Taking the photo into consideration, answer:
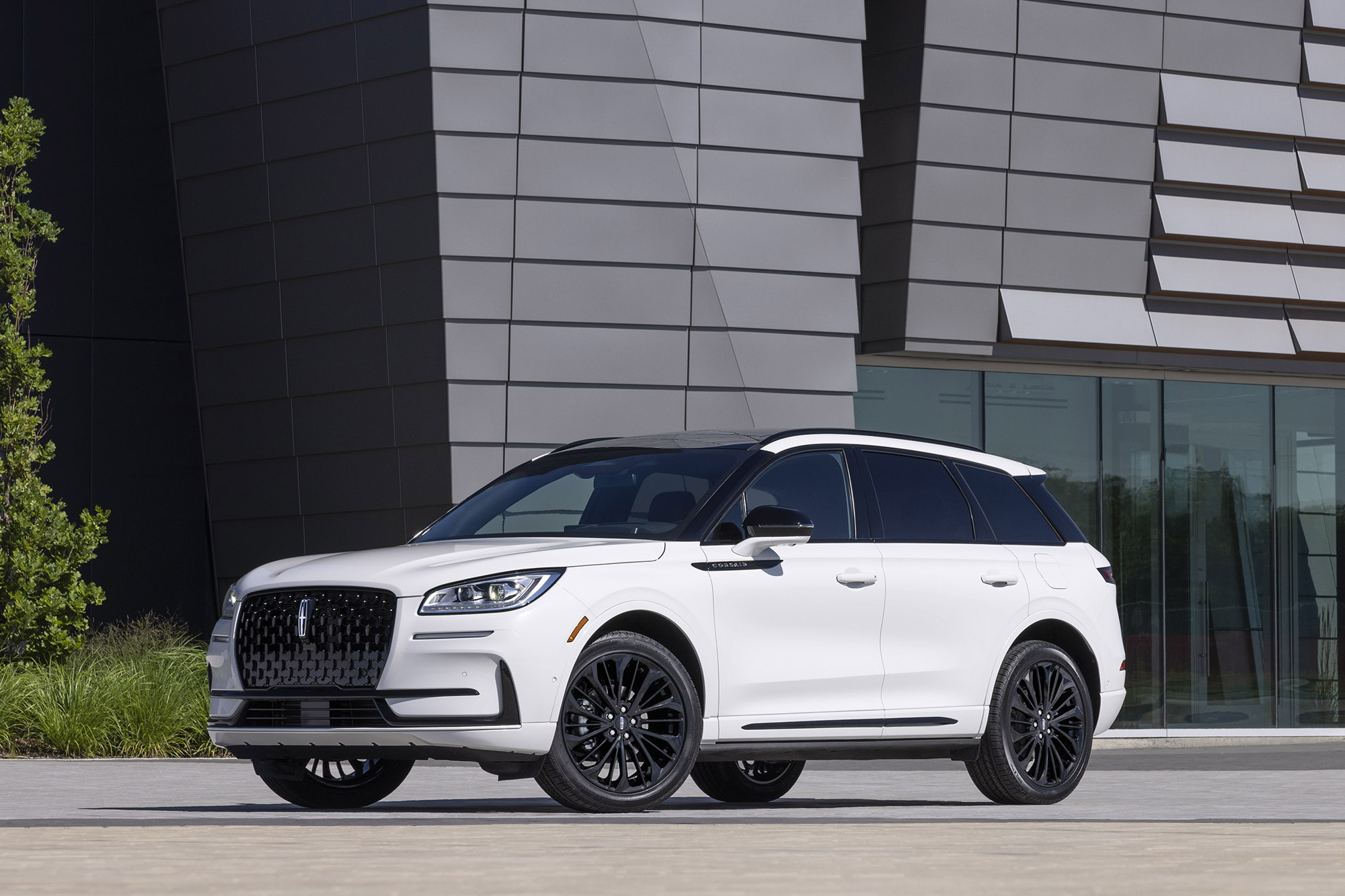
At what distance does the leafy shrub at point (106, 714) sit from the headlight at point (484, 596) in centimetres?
644

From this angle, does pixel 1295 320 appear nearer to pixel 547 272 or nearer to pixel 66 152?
pixel 547 272

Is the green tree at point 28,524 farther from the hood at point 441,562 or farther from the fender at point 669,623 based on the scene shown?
the fender at point 669,623

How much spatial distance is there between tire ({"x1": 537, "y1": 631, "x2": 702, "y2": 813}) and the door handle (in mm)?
1102

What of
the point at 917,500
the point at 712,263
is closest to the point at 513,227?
the point at 712,263

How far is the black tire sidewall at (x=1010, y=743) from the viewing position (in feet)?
33.2

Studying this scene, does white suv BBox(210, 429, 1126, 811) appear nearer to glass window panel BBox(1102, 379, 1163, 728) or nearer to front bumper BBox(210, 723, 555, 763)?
front bumper BBox(210, 723, 555, 763)

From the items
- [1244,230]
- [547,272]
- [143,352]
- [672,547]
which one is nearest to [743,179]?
[547,272]

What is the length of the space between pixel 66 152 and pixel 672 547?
14253 mm

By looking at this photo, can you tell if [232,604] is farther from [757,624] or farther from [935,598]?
[935,598]

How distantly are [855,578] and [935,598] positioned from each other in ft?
1.92

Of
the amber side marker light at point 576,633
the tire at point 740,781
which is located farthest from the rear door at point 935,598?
the amber side marker light at point 576,633

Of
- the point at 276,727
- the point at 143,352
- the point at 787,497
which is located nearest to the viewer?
the point at 276,727

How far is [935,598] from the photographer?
9.91 metres

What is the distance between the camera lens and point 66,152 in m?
21.0
